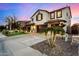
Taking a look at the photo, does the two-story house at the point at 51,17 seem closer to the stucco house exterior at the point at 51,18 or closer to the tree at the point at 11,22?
the stucco house exterior at the point at 51,18

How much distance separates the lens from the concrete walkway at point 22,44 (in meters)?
1.50

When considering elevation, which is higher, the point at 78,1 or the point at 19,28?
the point at 78,1

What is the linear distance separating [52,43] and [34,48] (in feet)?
0.62

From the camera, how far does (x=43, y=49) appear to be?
4.96 ft

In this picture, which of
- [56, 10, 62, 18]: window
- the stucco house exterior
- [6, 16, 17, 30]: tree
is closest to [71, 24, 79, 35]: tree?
the stucco house exterior

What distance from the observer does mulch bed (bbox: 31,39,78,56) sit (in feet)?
4.91

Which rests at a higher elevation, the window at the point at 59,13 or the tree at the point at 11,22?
the window at the point at 59,13

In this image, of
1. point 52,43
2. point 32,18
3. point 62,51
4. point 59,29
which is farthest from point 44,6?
point 62,51

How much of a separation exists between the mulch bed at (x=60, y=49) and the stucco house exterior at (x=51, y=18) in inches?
3.8

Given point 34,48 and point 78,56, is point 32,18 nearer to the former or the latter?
point 34,48

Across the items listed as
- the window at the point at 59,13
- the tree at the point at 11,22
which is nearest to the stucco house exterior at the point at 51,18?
the window at the point at 59,13

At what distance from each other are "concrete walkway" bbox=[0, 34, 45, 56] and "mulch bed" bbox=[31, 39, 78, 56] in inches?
2.1

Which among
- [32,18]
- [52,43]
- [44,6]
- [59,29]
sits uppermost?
[44,6]

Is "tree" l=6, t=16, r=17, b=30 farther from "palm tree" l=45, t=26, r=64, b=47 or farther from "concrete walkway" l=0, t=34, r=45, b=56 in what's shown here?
"palm tree" l=45, t=26, r=64, b=47
